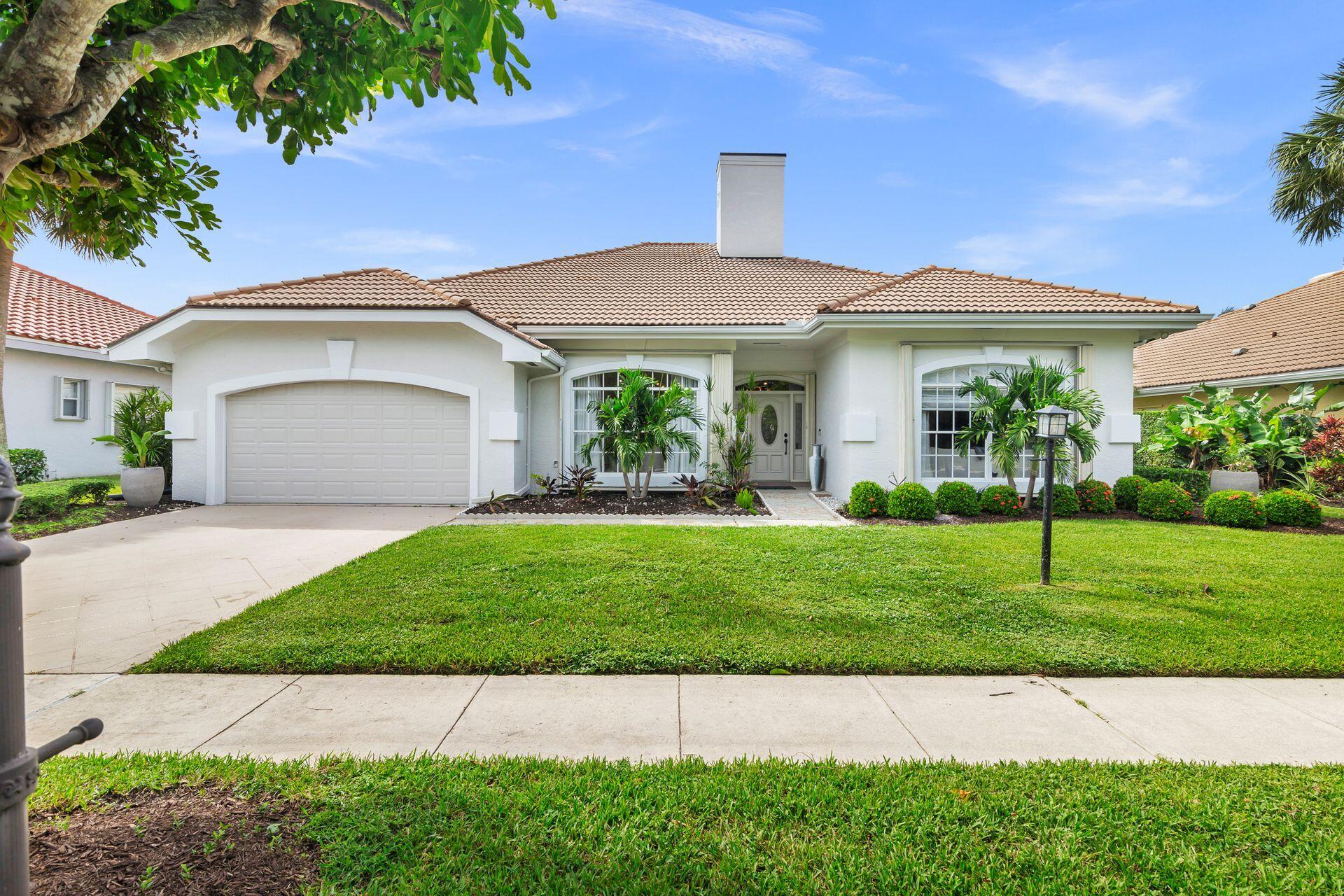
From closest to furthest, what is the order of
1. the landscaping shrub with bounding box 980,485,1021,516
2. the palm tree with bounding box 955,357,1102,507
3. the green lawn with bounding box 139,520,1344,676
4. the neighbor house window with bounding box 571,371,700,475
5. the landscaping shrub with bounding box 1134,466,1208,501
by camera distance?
the green lawn with bounding box 139,520,1344,676, the palm tree with bounding box 955,357,1102,507, the landscaping shrub with bounding box 980,485,1021,516, the landscaping shrub with bounding box 1134,466,1208,501, the neighbor house window with bounding box 571,371,700,475

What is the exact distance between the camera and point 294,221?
39.1 ft

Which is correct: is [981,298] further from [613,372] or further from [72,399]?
[72,399]

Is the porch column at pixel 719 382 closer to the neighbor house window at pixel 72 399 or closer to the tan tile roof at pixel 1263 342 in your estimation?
the tan tile roof at pixel 1263 342

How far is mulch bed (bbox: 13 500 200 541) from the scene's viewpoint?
8742 mm

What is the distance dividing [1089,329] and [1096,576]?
23.4 feet

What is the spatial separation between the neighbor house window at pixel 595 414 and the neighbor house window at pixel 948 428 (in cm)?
448

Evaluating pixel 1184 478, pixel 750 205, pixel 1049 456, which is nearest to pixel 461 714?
pixel 1049 456

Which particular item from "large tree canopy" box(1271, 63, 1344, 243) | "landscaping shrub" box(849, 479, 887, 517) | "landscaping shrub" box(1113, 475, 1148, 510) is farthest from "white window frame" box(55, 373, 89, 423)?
"large tree canopy" box(1271, 63, 1344, 243)

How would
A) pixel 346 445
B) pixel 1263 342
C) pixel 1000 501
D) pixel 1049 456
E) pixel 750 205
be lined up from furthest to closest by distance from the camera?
pixel 750 205
pixel 1263 342
pixel 346 445
pixel 1000 501
pixel 1049 456

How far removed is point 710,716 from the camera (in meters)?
3.50

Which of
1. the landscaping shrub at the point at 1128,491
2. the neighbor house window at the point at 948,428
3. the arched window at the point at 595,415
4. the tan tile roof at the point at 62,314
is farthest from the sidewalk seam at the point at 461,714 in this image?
the tan tile roof at the point at 62,314

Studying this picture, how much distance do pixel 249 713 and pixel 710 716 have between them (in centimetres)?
257

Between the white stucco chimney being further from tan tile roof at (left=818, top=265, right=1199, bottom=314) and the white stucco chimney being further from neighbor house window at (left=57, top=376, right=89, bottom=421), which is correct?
neighbor house window at (left=57, top=376, right=89, bottom=421)

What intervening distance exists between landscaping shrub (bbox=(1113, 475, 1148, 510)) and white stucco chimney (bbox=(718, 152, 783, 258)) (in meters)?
10.3
